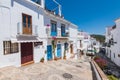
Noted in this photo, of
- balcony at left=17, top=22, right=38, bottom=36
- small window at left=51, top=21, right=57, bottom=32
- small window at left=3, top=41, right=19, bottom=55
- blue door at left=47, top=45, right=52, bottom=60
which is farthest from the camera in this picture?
small window at left=51, top=21, right=57, bottom=32

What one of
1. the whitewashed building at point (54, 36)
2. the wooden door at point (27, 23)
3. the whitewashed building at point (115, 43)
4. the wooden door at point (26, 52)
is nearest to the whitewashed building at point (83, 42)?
the whitewashed building at point (115, 43)

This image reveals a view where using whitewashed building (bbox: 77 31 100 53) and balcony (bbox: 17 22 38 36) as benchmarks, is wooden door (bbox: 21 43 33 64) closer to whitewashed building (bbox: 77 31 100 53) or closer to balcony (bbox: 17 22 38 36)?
balcony (bbox: 17 22 38 36)

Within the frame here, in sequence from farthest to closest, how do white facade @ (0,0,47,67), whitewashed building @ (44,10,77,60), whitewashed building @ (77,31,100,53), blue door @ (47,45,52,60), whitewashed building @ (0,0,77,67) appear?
1. whitewashed building @ (77,31,100,53)
2. blue door @ (47,45,52,60)
3. whitewashed building @ (44,10,77,60)
4. whitewashed building @ (0,0,77,67)
5. white facade @ (0,0,47,67)

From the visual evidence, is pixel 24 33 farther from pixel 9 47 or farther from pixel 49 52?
pixel 49 52

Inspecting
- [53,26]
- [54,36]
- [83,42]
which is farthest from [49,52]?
[83,42]

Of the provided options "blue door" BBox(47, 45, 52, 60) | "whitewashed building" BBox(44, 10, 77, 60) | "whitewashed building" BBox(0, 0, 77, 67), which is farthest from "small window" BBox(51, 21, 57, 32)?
"blue door" BBox(47, 45, 52, 60)

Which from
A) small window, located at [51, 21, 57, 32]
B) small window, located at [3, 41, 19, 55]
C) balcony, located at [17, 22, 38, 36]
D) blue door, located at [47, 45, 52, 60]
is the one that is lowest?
blue door, located at [47, 45, 52, 60]

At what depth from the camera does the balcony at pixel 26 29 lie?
566 inches

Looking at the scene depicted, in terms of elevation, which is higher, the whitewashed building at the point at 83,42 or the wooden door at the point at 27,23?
the wooden door at the point at 27,23

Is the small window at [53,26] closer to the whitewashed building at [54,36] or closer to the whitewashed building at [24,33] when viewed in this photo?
the whitewashed building at [54,36]

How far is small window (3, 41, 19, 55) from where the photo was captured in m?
12.9

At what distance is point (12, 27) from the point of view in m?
13.6

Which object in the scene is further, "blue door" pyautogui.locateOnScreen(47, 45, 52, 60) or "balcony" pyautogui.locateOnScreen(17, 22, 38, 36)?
"blue door" pyautogui.locateOnScreen(47, 45, 52, 60)

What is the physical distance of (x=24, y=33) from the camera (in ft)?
49.6
